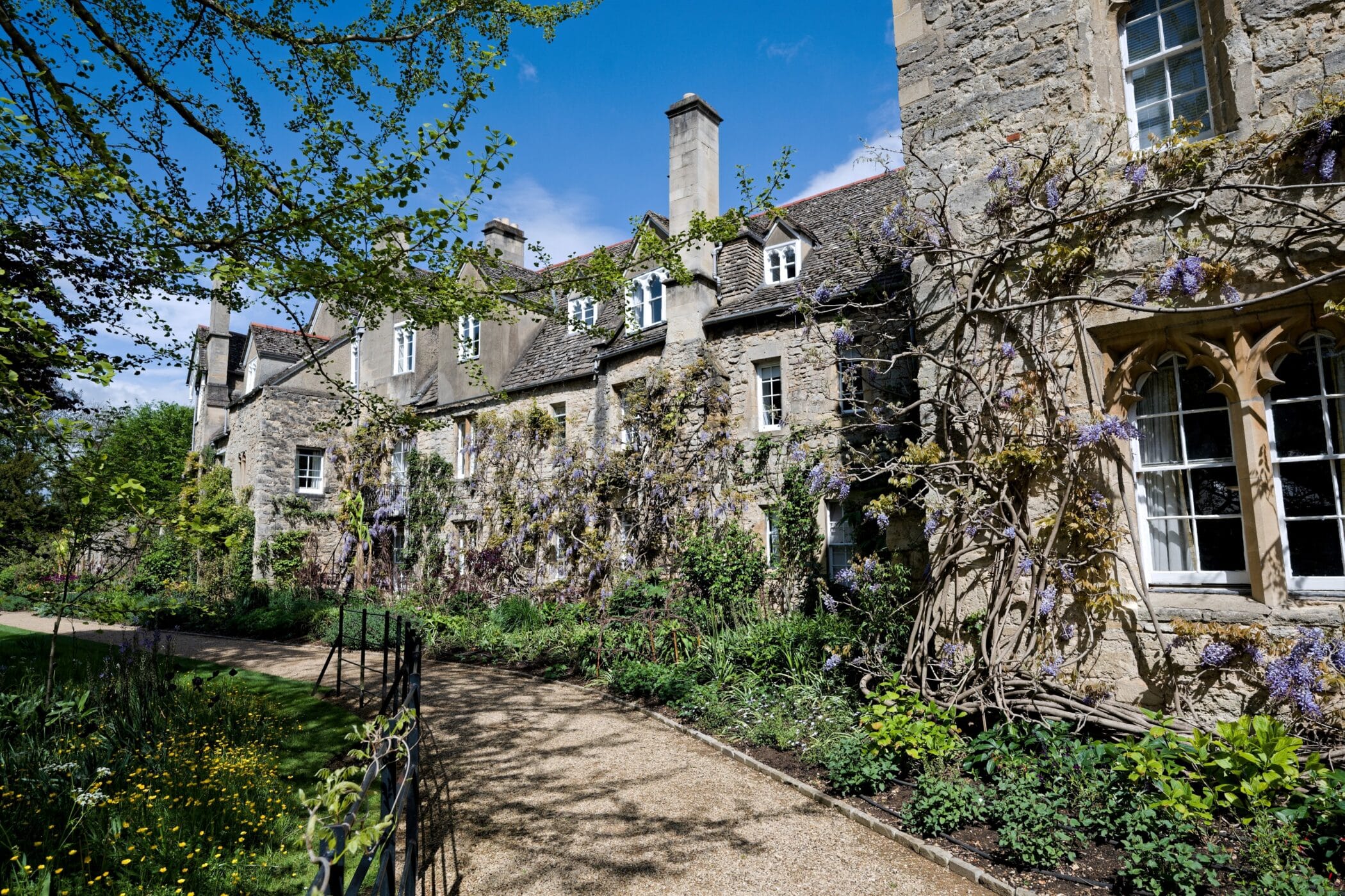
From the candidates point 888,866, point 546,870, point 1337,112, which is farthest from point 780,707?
point 1337,112

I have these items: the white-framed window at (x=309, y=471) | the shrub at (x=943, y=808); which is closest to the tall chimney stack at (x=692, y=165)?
Result: the shrub at (x=943, y=808)

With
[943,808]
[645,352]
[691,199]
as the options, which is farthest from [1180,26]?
[645,352]

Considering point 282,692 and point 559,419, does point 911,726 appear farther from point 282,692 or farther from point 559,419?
point 559,419

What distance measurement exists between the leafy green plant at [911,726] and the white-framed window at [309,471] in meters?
22.3

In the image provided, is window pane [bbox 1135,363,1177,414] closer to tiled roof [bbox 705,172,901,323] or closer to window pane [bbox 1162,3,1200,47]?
window pane [bbox 1162,3,1200,47]

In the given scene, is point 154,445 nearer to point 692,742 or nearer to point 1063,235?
point 692,742

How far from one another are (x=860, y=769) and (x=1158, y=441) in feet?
12.2

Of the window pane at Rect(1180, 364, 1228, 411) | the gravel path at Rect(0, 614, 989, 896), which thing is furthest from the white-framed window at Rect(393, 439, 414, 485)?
the window pane at Rect(1180, 364, 1228, 411)

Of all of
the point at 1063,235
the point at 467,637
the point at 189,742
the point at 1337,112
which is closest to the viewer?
the point at 1337,112

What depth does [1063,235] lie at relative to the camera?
645 centimetres

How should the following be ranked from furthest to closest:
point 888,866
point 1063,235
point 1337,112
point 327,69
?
point 327,69
point 1063,235
point 1337,112
point 888,866

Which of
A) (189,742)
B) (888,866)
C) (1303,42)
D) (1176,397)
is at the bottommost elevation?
(888,866)

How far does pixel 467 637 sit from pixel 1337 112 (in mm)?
12354

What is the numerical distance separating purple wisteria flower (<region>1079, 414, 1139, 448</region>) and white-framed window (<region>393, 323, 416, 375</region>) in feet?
65.1
